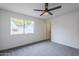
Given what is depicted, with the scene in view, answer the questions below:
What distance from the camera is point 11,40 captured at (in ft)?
13.2

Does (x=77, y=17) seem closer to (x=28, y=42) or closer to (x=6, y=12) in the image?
(x=28, y=42)

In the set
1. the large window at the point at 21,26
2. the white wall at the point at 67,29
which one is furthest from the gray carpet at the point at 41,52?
the large window at the point at 21,26

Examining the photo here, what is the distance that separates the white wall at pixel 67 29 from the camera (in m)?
4.06

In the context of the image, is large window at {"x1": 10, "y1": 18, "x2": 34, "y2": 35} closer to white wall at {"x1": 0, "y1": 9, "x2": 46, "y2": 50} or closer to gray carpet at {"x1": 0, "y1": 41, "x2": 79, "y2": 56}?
white wall at {"x1": 0, "y1": 9, "x2": 46, "y2": 50}

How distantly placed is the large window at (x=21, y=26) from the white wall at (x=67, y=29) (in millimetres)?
1814

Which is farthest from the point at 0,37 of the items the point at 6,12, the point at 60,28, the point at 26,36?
the point at 60,28

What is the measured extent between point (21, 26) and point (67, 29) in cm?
282

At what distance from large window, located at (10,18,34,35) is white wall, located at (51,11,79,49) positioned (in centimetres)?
181

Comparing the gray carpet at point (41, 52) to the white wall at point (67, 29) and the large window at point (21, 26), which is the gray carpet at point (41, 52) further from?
the large window at point (21, 26)

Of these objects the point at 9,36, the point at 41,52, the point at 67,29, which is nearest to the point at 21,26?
the point at 9,36

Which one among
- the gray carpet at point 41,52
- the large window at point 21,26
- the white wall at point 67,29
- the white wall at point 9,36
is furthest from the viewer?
the large window at point 21,26

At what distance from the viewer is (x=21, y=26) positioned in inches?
189

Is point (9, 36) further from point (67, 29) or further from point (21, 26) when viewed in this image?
point (67, 29)

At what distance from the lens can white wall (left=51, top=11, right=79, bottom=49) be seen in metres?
4.06
